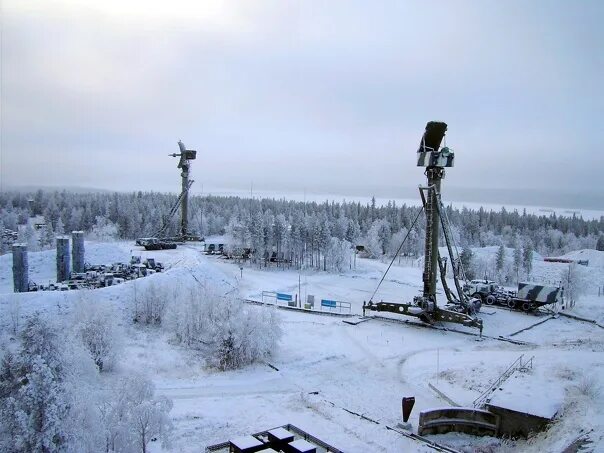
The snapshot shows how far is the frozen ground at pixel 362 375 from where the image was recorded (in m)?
17.5

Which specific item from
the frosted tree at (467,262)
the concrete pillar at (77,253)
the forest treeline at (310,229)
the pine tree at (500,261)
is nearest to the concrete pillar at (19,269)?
the concrete pillar at (77,253)

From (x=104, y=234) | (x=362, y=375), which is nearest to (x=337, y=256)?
(x=104, y=234)

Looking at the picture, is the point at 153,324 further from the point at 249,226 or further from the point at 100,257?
the point at 249,226

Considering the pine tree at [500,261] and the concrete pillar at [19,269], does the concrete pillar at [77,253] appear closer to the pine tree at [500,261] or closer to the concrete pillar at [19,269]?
the concrete pillar at [19,269]

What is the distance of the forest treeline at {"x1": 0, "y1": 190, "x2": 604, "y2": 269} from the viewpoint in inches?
2746

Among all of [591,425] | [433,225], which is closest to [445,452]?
[591,425]

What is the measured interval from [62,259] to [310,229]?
37.6 m

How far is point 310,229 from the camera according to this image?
70938mm

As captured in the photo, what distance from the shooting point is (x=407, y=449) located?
16.4m

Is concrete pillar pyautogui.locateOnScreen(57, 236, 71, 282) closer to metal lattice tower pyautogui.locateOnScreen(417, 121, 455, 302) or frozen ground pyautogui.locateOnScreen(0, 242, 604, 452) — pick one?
frozen ground pyautogui.locateOnScreen(0, 242, 604, 452)

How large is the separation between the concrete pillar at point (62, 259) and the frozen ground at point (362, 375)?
13.8ft

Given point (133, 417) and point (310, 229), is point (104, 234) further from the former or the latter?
point (133, 417)

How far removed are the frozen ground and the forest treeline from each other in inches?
1201

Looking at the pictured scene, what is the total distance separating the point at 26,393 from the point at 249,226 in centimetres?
5769
